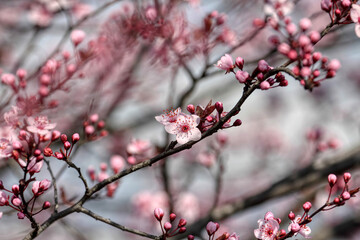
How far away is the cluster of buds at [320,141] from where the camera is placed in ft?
13.5

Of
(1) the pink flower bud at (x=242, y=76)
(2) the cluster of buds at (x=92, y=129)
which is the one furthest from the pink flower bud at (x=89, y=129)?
(1) the pink flower bud at (x=242, y=76)

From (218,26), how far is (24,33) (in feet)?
8.11

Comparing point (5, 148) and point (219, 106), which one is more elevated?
point (5, 148)

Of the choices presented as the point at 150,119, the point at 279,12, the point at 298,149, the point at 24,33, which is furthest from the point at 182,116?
the point at 298,149

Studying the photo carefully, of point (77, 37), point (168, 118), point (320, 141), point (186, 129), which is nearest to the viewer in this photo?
point (186, 129)

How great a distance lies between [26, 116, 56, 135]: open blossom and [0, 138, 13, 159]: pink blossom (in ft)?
0.46

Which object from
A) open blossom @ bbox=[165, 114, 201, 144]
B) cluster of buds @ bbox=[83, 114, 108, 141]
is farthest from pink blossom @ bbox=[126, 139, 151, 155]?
open blossom @ bbox=[165, 114, 201, 144]

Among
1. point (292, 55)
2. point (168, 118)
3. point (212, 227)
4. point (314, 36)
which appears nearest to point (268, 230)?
point (212, 227)

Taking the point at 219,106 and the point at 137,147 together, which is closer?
the point at 219,106

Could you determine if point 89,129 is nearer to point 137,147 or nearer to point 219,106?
point 137,147

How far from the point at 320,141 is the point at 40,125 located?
10.5 feet

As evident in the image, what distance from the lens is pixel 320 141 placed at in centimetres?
436

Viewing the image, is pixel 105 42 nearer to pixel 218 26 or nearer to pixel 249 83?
pixel 218 26

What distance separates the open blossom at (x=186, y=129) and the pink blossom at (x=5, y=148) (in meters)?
0.81
